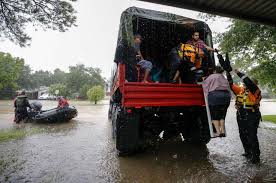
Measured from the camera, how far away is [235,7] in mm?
5000

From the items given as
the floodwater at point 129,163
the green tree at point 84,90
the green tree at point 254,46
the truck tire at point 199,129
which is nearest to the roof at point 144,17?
the truck tire at point 199,129

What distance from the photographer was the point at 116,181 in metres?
3.85

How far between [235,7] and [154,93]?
2509 mm

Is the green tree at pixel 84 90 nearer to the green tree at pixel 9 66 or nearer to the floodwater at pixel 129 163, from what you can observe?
the green tree at pixel 9 66

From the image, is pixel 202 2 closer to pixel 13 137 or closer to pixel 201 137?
pixel 201 137

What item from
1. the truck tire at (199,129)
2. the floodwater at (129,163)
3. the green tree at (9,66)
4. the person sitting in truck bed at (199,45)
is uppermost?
the green tree at (9,66)

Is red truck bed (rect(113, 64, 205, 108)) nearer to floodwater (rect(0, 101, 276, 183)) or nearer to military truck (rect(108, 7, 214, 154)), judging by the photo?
military truck (rect(108, 7, 214, 154))

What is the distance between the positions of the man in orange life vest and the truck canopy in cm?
114

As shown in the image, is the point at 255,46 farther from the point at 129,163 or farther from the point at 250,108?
the point at 129,163

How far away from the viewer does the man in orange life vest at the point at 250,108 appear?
475 cm

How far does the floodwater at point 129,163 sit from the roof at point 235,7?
315cm

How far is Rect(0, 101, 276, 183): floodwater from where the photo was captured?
400 cm

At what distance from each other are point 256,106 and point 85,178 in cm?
359

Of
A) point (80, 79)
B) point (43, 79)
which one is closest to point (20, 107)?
point (80, 79)
